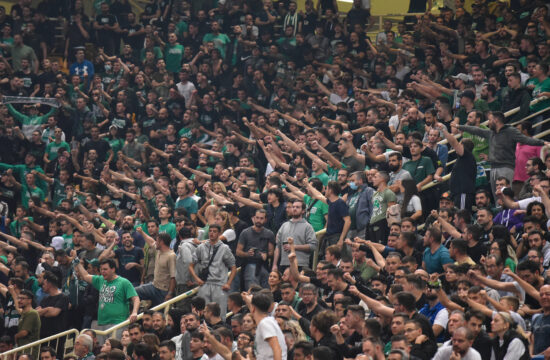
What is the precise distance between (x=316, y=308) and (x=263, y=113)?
8.79 m

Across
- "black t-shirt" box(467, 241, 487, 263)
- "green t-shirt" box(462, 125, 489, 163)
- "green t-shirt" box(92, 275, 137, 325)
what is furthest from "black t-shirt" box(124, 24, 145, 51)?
"black t-shirt" box(467, 241, 487, 263)

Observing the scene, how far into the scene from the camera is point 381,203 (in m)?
12.8

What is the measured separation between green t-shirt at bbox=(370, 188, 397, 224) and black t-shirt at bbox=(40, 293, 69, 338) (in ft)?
13.7

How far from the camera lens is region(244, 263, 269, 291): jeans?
1275 cm

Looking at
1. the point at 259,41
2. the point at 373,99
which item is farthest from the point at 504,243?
the point at 259,41

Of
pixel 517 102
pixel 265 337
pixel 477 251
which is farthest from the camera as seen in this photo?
pixel 517 102

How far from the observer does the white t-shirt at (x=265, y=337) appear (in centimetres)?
876

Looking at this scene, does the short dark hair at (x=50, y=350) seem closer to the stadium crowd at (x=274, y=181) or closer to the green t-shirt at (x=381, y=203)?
the stadium crowd at (x=274, y=181)

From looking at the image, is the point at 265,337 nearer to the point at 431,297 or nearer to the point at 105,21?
the point at 431,297

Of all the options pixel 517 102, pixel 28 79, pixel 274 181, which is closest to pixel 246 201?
pixel 274 181

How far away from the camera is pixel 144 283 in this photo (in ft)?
44.4

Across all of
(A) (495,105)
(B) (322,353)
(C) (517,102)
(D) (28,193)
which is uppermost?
(C) (517,102)

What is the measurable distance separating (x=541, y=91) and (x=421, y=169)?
9.35 feet

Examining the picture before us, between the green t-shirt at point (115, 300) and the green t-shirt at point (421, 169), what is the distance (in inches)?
164
